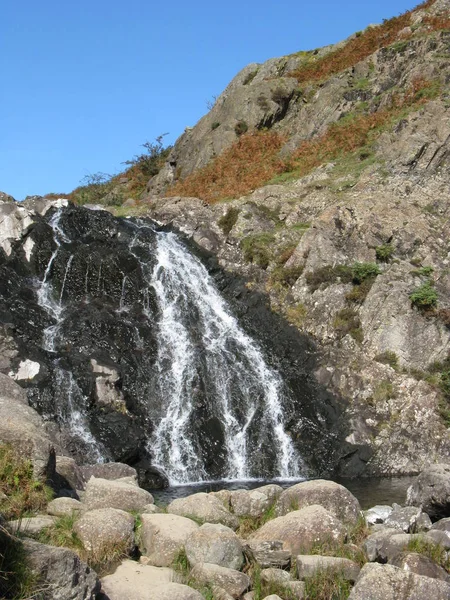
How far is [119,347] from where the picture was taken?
85.9ft

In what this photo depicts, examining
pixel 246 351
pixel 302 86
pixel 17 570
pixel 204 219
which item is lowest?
pixel 17 570

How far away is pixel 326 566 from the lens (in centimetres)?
960

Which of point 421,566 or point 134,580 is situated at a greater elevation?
point 134,580

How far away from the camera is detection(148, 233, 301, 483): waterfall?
23.0 m

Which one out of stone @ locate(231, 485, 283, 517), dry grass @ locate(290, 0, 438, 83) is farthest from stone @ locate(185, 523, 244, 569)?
dry grass @ locate(290, 0, 438, 83)

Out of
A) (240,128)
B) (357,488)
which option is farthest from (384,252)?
(240,128)

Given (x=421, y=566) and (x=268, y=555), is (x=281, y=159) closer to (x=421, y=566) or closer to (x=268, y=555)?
(x=268, y=555)

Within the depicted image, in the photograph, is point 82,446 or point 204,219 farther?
point 204,219

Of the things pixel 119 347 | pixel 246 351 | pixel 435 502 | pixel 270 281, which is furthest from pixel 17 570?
pixel 270 281

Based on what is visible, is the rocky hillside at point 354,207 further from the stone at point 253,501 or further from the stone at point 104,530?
the stone at point 104,530

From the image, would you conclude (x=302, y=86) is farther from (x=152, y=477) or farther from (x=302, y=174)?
(x=152, y=477)

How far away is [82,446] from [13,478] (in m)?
12.0

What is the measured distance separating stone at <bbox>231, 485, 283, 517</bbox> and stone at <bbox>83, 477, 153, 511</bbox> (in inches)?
81.1

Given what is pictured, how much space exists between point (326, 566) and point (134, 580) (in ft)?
9.97
